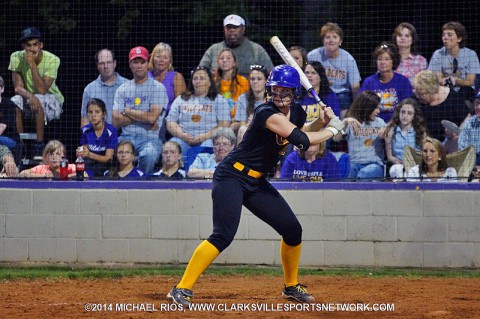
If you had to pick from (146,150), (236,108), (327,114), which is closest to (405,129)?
(236,108)

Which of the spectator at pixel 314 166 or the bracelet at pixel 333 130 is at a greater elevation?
the bracelet at pixel 333 130

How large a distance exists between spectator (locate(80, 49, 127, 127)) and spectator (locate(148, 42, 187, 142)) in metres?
0.42

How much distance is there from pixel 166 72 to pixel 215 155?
129 centimetres

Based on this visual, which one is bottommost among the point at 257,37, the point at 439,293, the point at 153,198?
the point at 439,293

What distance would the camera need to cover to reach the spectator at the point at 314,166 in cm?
1004

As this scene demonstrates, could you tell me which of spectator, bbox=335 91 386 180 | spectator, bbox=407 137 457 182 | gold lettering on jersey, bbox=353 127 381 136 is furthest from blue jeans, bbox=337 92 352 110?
spectator, bbox=407 137 457 182

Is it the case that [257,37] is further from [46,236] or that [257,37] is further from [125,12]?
[46,236]

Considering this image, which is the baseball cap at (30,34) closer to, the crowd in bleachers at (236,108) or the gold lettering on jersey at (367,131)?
the crowd in bleachers at (236,108)

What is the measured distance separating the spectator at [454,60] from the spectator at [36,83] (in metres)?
4.78

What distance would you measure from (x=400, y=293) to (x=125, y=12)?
5154 mm

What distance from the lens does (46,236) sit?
1023cm

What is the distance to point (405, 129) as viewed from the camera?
9.76 metres

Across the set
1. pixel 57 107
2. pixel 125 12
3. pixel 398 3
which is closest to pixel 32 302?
pixel 57 107

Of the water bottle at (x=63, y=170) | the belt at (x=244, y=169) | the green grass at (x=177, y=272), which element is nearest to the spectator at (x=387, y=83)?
the green grass at (x=177, y=272)
